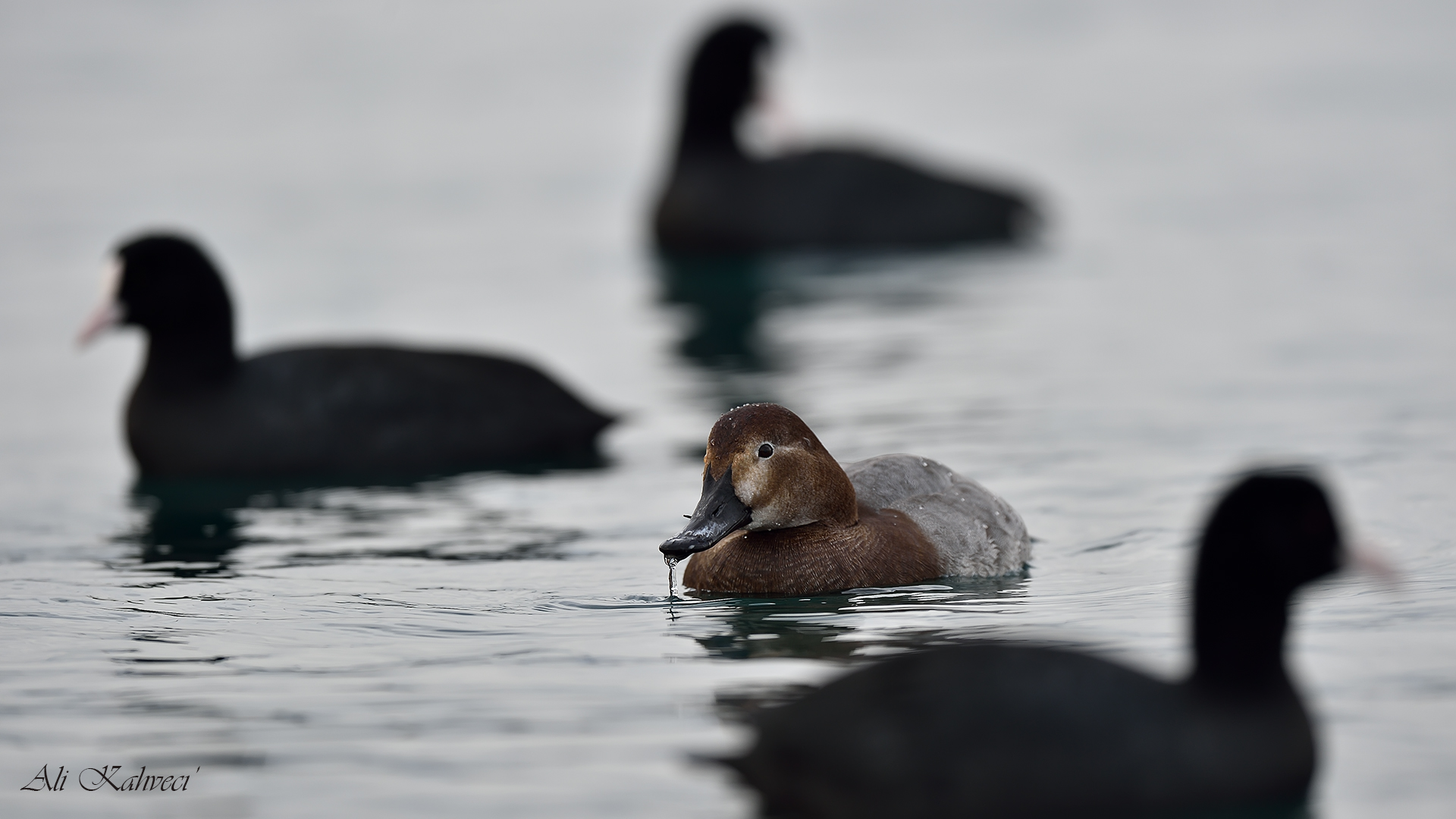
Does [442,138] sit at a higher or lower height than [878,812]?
higher

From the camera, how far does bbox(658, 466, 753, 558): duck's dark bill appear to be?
304 inches

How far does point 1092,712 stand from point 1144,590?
114 inches

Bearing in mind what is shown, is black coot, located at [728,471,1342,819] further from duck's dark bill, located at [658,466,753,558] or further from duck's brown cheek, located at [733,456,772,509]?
duck's brown cheek, located at [733,456,772,509]

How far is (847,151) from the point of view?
18.4 meters

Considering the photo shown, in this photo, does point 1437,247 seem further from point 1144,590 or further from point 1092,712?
point 1092,712

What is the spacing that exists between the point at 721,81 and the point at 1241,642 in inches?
530

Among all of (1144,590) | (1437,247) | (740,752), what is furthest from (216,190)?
(740,752)

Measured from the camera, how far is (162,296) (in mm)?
11203

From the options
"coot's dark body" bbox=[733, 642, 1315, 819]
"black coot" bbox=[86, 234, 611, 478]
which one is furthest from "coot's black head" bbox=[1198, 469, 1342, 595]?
"black coot" bbox=[86, 234, 611, 478]

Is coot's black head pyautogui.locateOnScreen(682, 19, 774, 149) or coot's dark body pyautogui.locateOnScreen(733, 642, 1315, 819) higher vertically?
coot's black head pyautogui.locateOnScreen(682, 19, 774, 149)

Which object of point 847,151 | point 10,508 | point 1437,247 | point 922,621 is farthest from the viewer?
point 847,151

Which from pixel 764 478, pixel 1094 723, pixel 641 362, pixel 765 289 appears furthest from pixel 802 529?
pixel 765 289

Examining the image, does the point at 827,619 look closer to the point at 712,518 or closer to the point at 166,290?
the point at 712,518

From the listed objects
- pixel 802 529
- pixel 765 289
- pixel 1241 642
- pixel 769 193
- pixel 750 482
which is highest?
pixel 769 193
